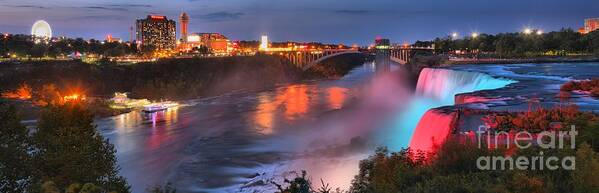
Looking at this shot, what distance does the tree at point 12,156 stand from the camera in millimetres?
12711

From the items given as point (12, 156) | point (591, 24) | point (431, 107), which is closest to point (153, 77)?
point (431, 107)

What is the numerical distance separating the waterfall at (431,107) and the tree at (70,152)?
876 centimetres

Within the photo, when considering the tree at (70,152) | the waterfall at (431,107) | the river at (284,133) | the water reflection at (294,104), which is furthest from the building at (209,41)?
the tree at (70,152)

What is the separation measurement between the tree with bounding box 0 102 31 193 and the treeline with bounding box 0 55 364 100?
39.3 metres

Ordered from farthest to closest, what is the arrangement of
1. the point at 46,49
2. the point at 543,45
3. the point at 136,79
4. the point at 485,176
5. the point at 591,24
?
1. the point at 591,24
2. the point at 46,49
3. the point at 543,45
4. the point at 136,79
5. the point at 485,176

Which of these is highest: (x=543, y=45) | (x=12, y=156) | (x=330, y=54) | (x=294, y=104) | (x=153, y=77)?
(x=543, y=45)

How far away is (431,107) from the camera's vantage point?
113 feet

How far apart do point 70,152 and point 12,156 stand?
4.48 ft

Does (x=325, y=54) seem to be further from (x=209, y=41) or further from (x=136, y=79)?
(x=209, y=41)

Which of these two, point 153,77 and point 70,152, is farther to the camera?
point 153,77

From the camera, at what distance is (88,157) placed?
14094 mm

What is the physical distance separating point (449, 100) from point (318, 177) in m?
14.4

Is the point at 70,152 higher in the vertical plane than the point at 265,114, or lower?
higher

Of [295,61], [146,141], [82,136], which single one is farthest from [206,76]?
[82,136]
